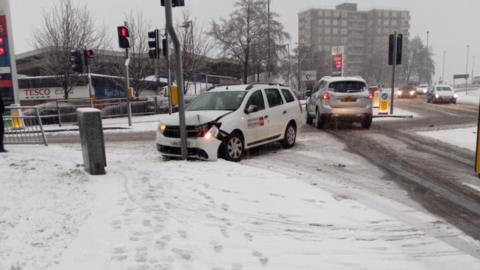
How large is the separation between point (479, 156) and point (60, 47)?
2605 centimetres

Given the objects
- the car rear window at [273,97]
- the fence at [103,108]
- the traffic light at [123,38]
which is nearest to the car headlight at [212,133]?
the car rear window at [273,97]

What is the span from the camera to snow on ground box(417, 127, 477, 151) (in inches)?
446

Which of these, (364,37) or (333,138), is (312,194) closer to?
(333,138)

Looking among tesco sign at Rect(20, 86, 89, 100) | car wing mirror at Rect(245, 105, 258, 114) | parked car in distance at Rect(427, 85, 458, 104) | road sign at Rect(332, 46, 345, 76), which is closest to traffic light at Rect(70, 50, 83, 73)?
car wing mirror at Rect(245, 105, 258, 114)

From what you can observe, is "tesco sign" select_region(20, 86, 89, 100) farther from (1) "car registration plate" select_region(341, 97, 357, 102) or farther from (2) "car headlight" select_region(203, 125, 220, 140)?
(2) "car headlight" select_region(203, 125, 220, 140)

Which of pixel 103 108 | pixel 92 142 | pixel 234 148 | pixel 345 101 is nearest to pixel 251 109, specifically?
pixel 234 148


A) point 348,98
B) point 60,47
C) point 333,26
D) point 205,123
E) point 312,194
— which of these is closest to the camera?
point 312,194

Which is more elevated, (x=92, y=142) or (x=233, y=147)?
(x=92, y=142)

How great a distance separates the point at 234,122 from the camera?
877 centimetres

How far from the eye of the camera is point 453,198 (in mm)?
6180

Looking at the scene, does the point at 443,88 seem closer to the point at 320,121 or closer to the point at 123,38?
the point at 320,121

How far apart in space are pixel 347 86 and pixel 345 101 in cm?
61

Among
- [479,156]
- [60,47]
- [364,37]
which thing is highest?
[364,37]

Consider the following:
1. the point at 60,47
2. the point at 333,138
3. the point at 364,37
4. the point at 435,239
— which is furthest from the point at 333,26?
the point at 435,239
